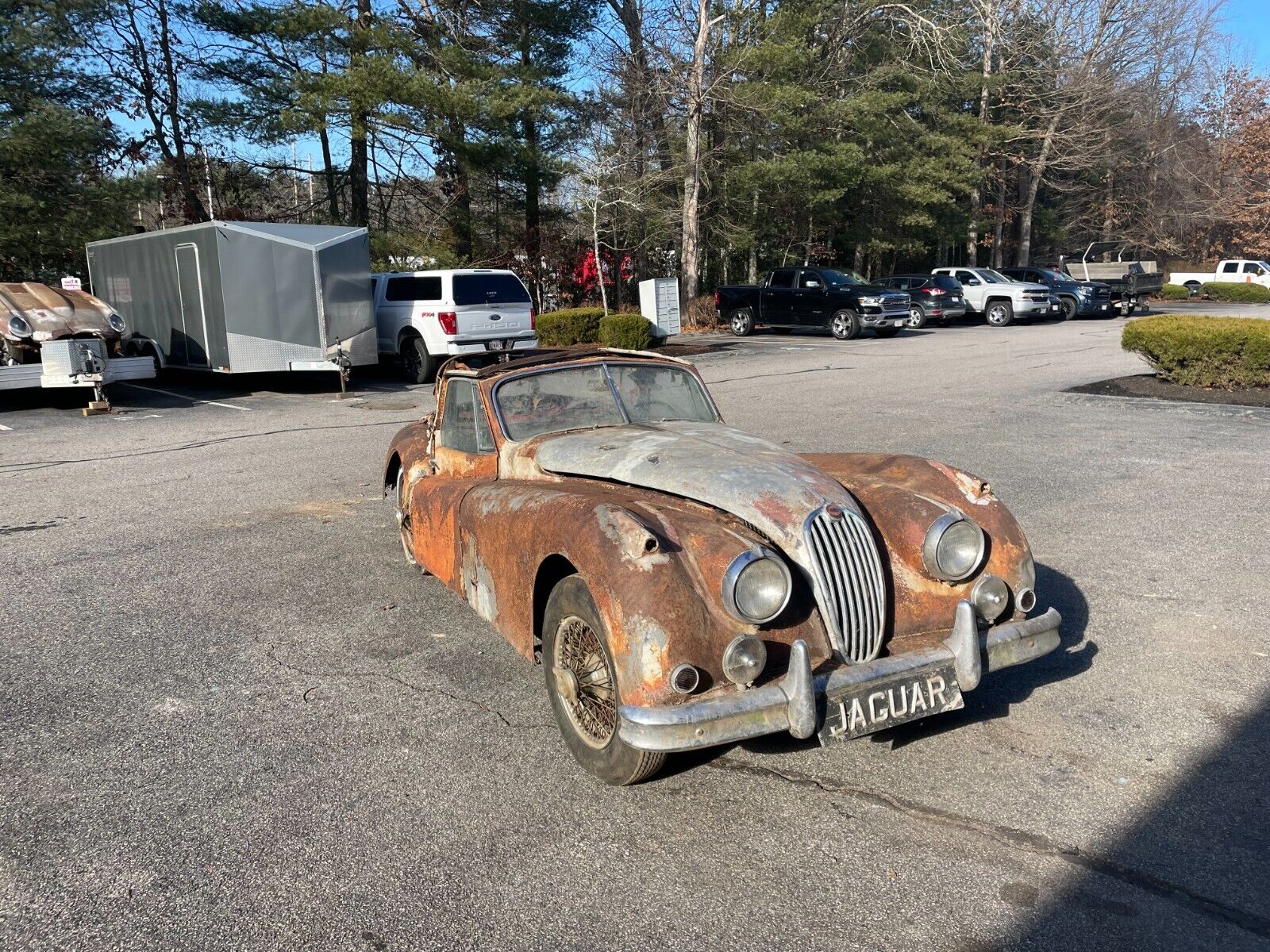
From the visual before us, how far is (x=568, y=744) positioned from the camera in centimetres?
369

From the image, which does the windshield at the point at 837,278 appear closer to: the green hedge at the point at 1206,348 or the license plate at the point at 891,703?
the green hedge at the point at 1206,348

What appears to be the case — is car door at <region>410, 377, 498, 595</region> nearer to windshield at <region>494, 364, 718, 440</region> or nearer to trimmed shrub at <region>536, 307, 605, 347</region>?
windshield at <region>494, 364, 718, 440</region>

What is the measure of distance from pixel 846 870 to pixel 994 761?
38.9 inches

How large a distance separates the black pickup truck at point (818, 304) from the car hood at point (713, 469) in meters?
21.6

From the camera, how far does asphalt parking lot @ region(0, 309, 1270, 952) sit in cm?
279

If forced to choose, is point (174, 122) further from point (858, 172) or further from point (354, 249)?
point (858, 172)

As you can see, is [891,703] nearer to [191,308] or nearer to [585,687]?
[585,687]

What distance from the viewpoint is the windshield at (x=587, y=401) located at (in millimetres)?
4984

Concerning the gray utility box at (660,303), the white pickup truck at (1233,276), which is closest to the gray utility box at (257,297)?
the gray utility box at (660,303)

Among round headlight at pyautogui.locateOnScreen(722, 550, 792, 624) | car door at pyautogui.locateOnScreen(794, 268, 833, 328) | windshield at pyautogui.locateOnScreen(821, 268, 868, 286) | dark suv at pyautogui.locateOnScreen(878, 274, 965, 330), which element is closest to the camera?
round headlight at pyautogui.locateOnScreen(722, 550, 792, 624)

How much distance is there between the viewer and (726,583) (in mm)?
3273

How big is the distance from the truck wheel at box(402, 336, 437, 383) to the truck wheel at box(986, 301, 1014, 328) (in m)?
20.0

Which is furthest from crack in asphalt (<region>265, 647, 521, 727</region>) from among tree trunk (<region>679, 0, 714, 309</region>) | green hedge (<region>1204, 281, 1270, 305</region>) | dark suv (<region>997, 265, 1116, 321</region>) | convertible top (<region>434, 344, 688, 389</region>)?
green hedge (<region>1204, 281, 1270, 305</region>)

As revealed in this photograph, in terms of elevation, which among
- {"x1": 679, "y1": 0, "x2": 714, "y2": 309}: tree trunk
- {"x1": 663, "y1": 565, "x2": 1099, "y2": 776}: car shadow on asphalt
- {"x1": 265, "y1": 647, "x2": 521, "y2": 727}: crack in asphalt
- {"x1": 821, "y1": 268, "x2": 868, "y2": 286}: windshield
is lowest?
{"x1": 663, "y1": 565, "x2": 1099, "y2": 776}: car shadow on asphalt
